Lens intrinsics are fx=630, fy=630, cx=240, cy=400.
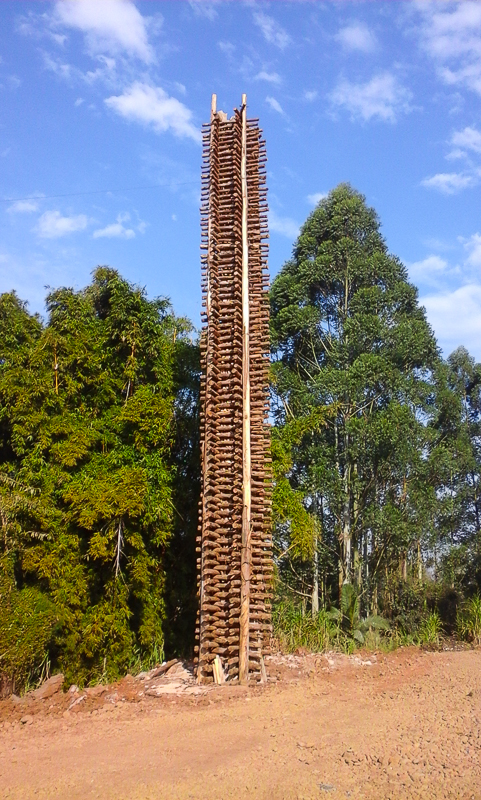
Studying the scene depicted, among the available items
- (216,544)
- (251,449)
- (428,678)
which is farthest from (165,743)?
(251,449)

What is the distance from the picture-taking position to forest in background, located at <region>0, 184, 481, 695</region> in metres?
7.38

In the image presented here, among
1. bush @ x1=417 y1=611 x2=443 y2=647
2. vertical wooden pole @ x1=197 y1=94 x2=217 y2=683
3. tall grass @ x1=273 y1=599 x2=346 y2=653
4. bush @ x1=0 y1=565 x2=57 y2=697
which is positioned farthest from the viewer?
bush @ x1=417 y1=611 x2=443 y2=647

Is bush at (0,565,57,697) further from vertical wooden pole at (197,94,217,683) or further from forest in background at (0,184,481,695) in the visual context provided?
→ vertical wooden pole at (197,94,217,683)

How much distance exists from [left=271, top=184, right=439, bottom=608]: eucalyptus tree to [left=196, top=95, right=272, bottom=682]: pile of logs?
4.06m

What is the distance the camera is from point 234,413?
7125 millimetres

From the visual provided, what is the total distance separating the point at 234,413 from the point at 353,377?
498cm

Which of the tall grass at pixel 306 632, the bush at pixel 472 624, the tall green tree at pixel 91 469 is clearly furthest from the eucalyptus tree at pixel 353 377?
the tall green tree at pixel 91 469

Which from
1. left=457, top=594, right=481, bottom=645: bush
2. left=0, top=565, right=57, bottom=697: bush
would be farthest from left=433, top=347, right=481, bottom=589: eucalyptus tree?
left=0, top=565, right=57, bottom=697: bush

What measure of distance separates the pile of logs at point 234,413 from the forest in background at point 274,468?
117cm

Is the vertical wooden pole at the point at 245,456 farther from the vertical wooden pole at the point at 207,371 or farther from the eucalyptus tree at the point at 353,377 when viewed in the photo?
the eucalyptus tree at the point at 353,377

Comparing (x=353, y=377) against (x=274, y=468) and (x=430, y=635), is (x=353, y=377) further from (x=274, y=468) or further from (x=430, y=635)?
(x=430, y=635)

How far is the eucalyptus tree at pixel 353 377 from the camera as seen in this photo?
37.5ft

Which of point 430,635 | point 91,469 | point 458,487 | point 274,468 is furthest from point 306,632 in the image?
point 458,487

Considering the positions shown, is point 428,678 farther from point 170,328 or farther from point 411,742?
point 170,328
